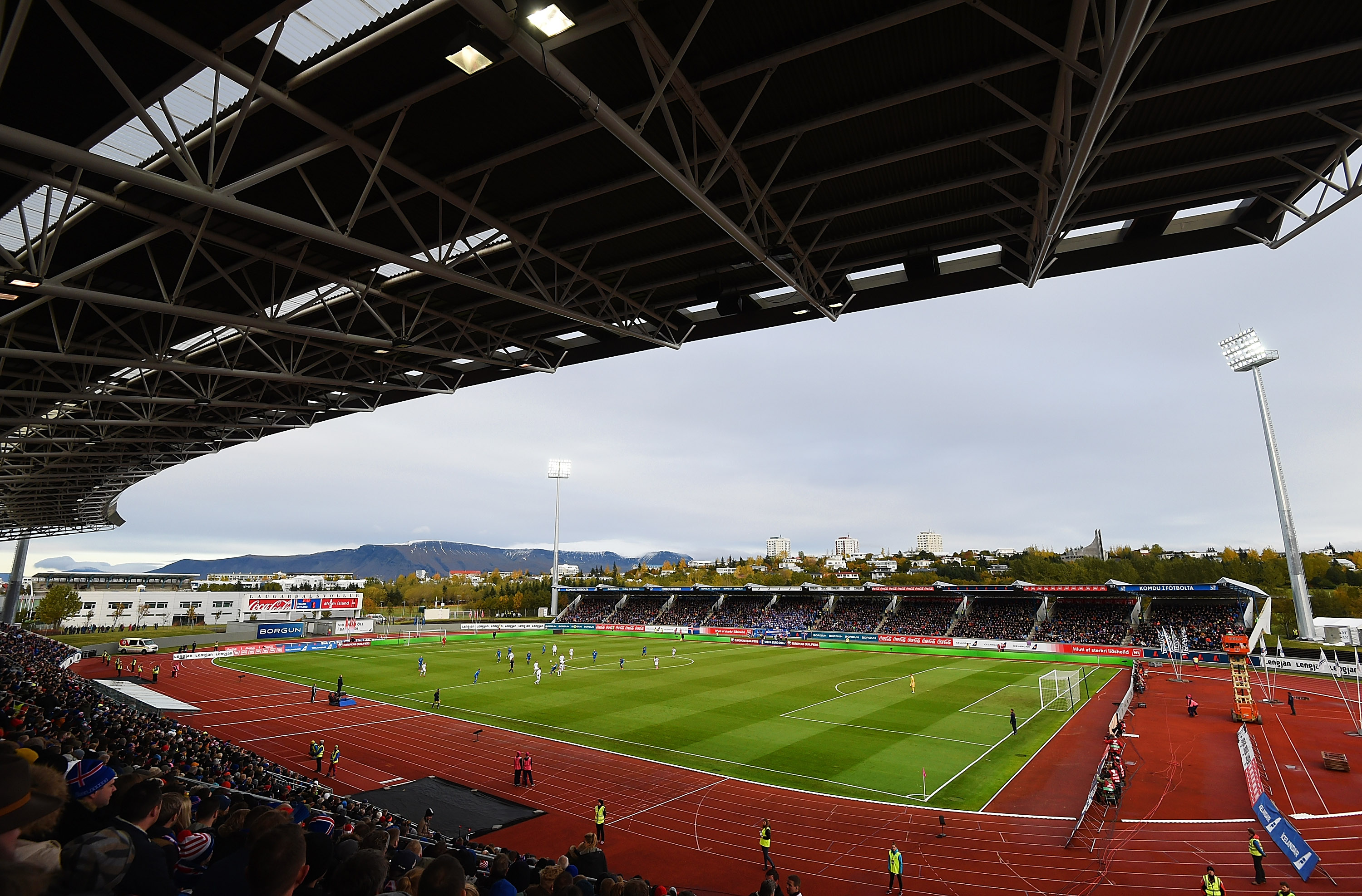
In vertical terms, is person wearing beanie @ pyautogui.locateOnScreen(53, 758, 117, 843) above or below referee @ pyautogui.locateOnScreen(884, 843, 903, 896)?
above

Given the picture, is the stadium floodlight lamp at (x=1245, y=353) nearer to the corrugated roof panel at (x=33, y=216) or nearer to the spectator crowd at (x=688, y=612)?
the spectator crowd at (x=688, y=612)

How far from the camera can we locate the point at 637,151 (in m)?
8.58

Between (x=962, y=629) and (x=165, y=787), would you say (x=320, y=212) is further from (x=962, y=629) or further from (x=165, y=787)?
Answer: (x=962, y=629)

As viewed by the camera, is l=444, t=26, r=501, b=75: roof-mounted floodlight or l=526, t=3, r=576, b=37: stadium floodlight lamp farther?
l=444, t=26, r=501, b=75: roof-mounted floodlight

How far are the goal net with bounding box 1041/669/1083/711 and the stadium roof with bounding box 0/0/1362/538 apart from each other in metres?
27.2

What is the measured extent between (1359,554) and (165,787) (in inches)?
5867

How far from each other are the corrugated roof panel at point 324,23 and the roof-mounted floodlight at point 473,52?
1516 millimetres

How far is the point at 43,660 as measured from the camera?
35406 mm

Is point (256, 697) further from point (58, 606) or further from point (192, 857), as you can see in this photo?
point (58, 606)

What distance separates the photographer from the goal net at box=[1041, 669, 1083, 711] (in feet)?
107

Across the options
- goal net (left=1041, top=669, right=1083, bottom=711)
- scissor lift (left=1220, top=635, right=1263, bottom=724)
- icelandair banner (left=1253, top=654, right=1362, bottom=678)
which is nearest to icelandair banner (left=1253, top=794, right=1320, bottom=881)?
scissor lift (left=1220, top=635, right=1263, bottom=724)

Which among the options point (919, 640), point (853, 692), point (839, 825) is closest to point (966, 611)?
point (919, 640)

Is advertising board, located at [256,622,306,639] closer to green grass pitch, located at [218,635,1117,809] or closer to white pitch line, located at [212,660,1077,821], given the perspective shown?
green grass pitch, located at [218,635,1117,809]

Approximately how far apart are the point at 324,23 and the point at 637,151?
13.7 ft
